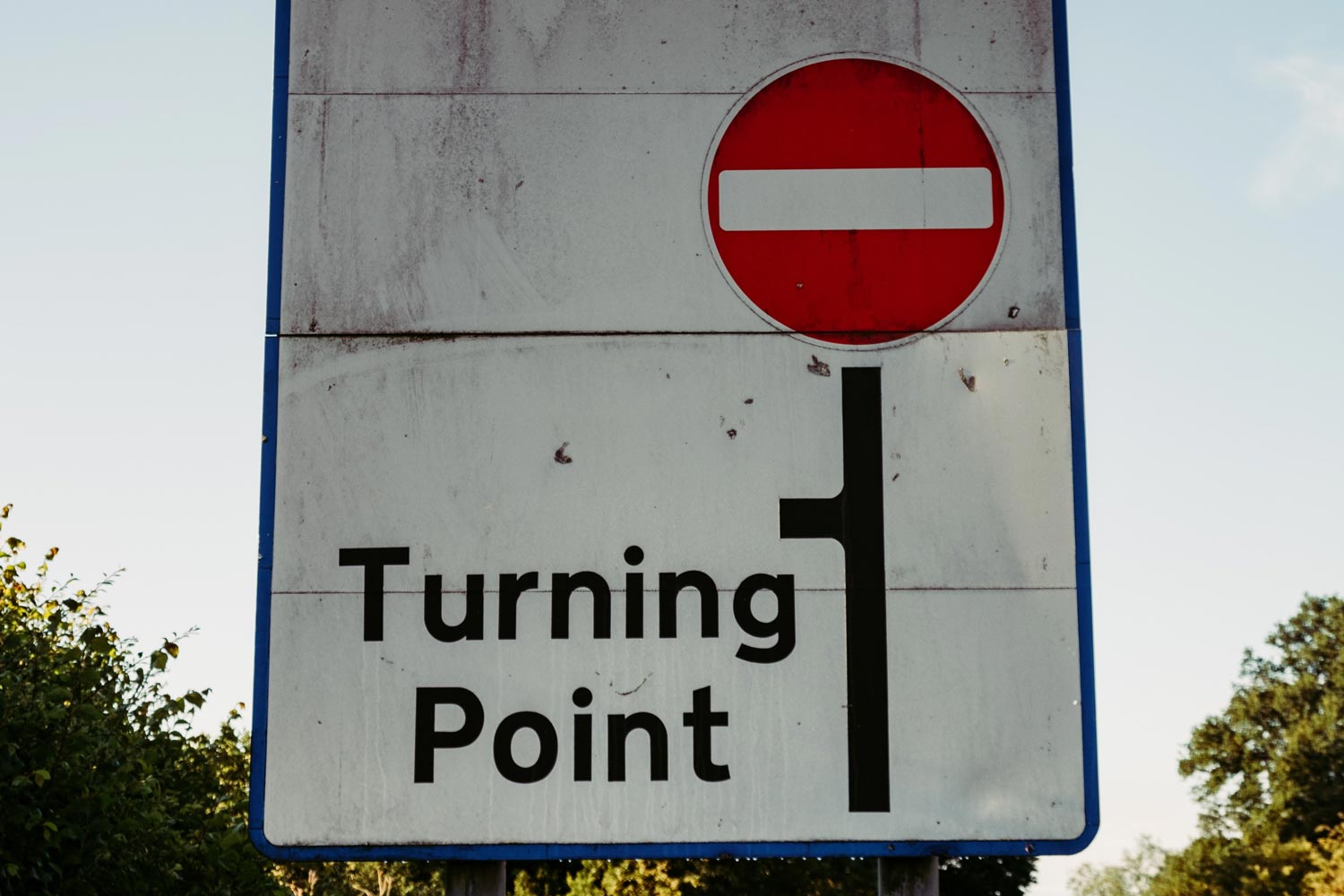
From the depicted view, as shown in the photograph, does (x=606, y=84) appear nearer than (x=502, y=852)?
No

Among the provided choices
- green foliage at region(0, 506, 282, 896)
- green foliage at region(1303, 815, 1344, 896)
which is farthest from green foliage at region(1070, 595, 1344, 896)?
green foliage at region(0, 506, 282, 896)

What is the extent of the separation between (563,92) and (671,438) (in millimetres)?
783

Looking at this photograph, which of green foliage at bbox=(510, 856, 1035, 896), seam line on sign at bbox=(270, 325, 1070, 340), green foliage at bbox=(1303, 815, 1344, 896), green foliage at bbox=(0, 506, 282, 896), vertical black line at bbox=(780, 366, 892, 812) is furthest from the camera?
green foliage at bbox=(1303, 815, 1344, 896)

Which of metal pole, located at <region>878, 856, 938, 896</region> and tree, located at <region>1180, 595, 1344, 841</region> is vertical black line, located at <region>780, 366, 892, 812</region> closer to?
metal pole, located at <region>878, 856, 938, 896</region>

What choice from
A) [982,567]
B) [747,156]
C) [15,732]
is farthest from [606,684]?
[15,732]

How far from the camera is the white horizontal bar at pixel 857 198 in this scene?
2.89 m

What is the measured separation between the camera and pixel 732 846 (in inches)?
104

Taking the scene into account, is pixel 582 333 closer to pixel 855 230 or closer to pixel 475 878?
pixel 855 230

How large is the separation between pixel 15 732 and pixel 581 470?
654cm

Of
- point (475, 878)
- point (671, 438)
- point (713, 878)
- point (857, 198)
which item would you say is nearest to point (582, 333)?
point (671, 438)

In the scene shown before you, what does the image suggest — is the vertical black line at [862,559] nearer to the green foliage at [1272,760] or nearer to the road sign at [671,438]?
the road sign at [671,438]

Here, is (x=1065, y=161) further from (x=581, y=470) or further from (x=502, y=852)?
(x=502, y=852)

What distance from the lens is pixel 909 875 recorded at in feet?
8.84

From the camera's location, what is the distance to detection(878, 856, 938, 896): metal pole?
8.80ft
